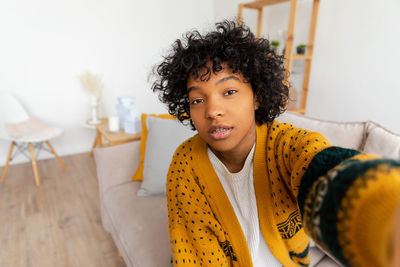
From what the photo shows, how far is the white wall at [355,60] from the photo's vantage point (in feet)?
5.69

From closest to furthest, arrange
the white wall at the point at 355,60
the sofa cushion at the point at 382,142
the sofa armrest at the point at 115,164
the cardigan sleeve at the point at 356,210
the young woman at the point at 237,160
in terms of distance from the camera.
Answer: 1. the cardigan sleeve at the point at 356,210
2. the young woman at the point at 237,160
3. the sofa cushion at the point at 382,142
4. the sofa armrest at the point at 115,164
5. the white wall at the point at 355,60

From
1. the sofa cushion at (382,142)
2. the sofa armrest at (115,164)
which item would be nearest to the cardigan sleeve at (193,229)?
the sofa cushion at (382,142)

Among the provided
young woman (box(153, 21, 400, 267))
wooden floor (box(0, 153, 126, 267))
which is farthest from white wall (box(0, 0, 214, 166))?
young woman (box(153, 21, 400, 267))

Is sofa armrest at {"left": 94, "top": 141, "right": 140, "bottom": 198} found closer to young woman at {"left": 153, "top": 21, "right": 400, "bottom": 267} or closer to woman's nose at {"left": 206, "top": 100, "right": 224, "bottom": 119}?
young woman at {"left": 153, "top": 21, "right": 400, "bottom": 267}

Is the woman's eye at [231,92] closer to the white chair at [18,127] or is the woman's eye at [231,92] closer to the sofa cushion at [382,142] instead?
the sofa cushion at [382,142]

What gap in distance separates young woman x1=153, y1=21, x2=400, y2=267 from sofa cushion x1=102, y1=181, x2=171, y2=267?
0.27 metres

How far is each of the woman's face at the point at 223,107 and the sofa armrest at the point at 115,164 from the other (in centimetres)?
100

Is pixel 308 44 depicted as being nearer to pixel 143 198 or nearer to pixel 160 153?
pixel 160 153

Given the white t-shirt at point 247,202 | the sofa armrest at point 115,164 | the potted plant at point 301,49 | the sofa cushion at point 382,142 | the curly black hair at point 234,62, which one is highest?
the potted plant at point 301,49

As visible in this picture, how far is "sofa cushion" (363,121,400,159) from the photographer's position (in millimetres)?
874

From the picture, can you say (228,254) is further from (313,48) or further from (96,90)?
(96,90)

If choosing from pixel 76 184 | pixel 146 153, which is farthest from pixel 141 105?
pixel 146 153

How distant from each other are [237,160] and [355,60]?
181 centimetres

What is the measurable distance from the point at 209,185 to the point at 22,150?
9.32 ft
